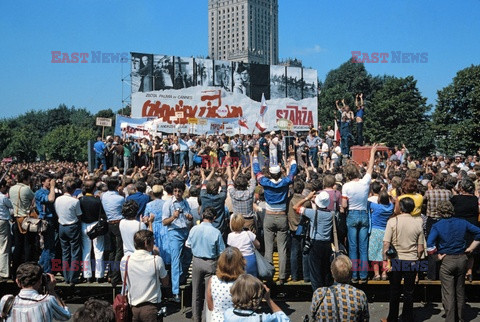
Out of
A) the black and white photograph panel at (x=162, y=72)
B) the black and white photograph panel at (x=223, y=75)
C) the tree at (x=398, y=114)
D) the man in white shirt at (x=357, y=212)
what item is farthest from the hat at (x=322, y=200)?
the tree at (x=398, y=114)

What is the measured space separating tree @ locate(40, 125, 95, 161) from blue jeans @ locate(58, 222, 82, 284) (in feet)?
228

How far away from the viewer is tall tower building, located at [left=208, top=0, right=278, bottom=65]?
165m

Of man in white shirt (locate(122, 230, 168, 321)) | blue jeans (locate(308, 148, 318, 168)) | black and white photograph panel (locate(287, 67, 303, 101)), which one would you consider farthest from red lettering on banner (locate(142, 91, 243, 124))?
man in white shirt (locate(122, 230, 168, 321))

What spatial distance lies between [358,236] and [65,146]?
241 feet

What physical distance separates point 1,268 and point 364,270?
6406 mm

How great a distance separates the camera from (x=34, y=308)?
4.18 metres

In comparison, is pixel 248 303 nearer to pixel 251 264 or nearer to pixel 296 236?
pixel 251 264

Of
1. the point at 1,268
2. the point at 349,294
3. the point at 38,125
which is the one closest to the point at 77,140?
the point at 38,125

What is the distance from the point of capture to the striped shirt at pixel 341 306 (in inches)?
168

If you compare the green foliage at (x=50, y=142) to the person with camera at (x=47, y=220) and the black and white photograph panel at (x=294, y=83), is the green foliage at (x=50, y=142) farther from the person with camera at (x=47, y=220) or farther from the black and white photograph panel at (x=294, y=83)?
the person with camera at (x=47, y=220)

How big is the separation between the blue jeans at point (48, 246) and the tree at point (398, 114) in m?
43.6

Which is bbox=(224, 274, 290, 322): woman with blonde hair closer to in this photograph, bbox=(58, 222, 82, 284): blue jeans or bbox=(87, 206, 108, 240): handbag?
bbox=(87, 206, 108, 240): handbag

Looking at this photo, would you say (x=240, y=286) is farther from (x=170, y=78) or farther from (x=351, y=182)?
(x=170, y=78)

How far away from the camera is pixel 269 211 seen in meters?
8.23
